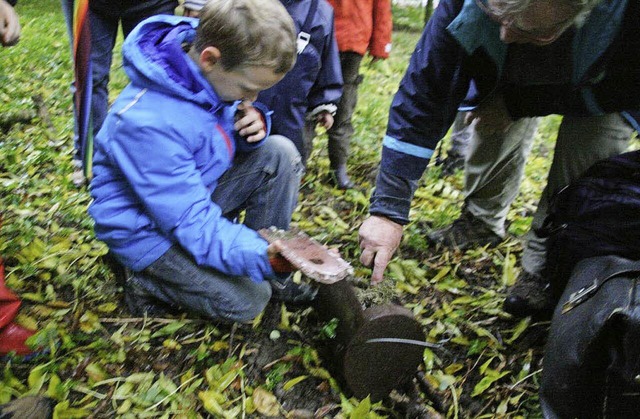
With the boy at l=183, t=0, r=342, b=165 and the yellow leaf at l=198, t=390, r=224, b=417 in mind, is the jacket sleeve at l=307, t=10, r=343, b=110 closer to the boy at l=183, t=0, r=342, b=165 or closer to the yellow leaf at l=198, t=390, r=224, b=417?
the boy at l=183, t=0, r=342, b=165

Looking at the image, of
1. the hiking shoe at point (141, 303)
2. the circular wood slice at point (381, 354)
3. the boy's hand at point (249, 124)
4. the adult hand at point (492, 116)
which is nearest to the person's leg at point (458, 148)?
the adult hand at point (492, 116)

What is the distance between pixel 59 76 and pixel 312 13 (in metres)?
3.27

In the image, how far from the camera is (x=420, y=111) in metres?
2.00

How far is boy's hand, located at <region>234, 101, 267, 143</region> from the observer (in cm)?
201

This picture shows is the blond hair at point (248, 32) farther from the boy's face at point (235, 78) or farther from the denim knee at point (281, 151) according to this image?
the denim knee at point (281, 151)

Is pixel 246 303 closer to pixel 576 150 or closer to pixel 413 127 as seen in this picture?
pixel 413 127

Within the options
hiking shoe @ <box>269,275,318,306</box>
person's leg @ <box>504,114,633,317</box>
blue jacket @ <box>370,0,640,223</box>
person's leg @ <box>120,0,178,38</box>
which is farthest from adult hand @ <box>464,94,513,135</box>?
person's leg @ <box>120,0,178,38</box>

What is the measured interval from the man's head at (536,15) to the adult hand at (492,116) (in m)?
0.62

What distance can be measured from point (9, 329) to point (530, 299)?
2123mm

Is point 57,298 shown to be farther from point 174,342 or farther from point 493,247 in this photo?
point 493,247

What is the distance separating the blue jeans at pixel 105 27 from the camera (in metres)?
2.82

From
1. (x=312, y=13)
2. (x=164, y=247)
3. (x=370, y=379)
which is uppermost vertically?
(x=312, y=13)

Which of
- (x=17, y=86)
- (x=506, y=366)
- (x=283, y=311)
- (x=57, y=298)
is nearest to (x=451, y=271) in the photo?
(x=506, y=366)

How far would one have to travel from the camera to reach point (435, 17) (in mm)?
1971
